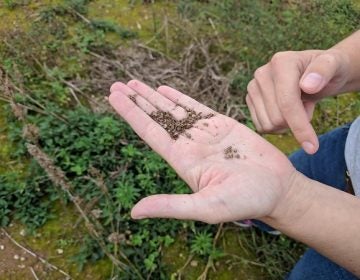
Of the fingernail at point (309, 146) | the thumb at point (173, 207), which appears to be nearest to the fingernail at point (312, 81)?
the fingernail at point (309, 146)

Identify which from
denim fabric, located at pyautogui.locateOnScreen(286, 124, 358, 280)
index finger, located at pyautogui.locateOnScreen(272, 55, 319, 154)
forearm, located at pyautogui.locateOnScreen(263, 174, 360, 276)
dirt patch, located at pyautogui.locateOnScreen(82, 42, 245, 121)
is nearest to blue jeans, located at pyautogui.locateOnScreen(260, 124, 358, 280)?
denim fabric, located at pyautogui.locateOnScreen(286, 124, 358, 280)

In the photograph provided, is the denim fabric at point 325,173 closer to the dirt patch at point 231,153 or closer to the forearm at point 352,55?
the forearm at point 352,55

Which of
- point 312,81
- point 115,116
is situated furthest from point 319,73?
point 115,116

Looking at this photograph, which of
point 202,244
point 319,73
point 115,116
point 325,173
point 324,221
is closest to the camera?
point 324,221

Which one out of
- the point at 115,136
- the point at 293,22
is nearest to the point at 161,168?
the point at 115,136

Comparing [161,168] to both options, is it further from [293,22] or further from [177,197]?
[293,22]

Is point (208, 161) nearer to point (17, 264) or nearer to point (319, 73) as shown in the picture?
point (319, 73)
